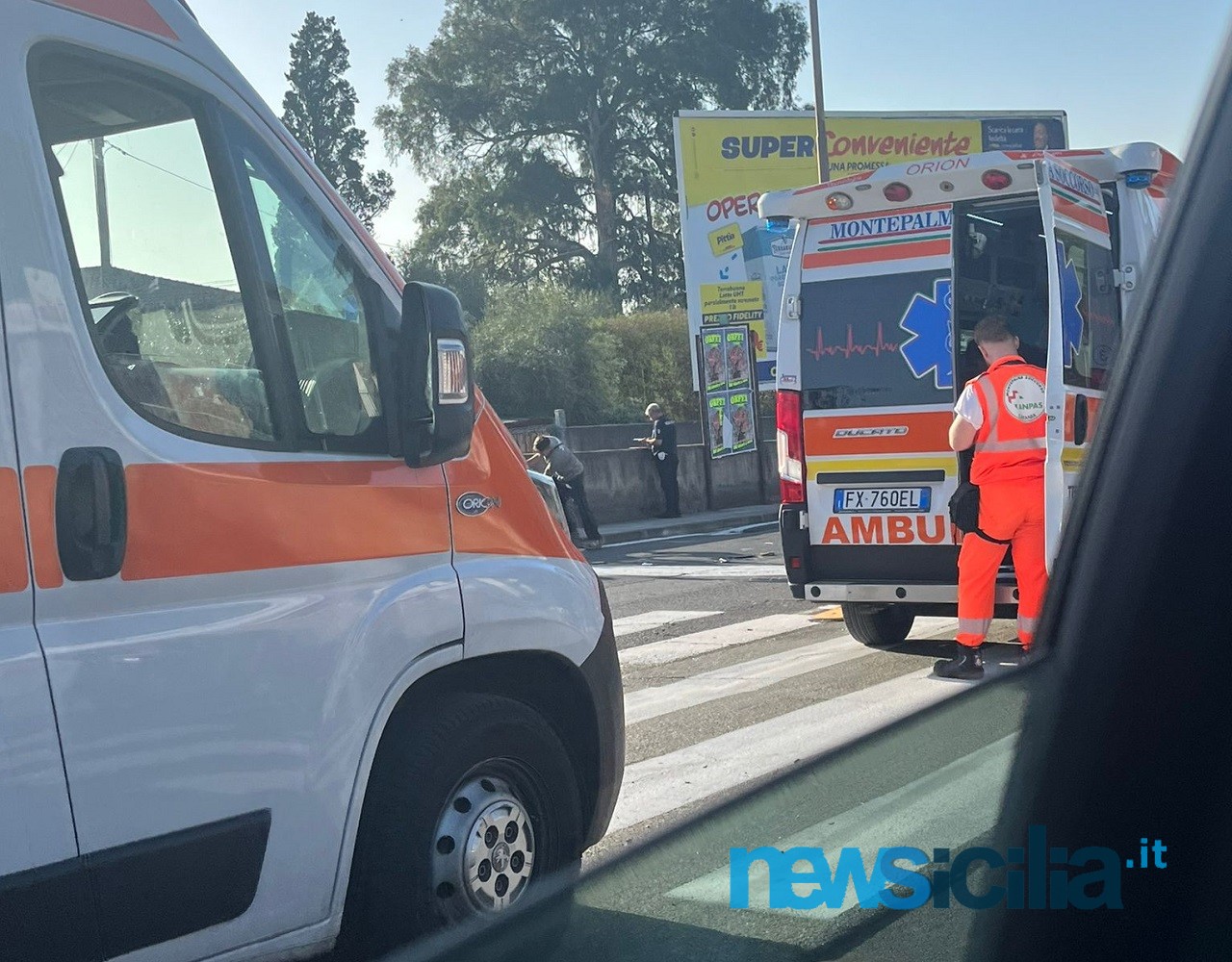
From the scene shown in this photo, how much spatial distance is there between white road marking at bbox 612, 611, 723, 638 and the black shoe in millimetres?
2648

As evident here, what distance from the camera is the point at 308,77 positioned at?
48.7m

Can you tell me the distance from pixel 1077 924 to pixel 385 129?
1770 inches

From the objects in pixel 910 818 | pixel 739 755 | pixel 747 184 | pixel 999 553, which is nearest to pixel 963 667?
pixel 999 553

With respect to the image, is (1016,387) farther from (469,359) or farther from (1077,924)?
(1077,924)

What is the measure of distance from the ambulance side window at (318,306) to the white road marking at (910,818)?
6.27 feet

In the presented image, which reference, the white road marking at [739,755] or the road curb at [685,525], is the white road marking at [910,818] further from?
the road curb at [685,525]

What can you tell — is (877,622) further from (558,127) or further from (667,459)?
(558,127)

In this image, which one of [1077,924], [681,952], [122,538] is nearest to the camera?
[1077,924]

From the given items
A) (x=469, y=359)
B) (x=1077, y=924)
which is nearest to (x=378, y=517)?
(x=469, y=359)

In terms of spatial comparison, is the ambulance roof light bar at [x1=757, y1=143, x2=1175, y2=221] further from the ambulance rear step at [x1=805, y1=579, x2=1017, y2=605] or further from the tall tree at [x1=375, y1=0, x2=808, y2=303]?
the tall tree at [x1=375, y1=0, x2=808, y2=303]

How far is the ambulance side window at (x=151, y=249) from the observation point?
262cm

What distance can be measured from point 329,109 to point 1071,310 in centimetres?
4488

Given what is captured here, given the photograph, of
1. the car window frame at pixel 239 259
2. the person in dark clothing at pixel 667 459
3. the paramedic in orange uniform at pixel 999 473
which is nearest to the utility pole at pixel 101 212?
the car window frame at pixel 239 259

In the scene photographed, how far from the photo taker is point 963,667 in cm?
673
